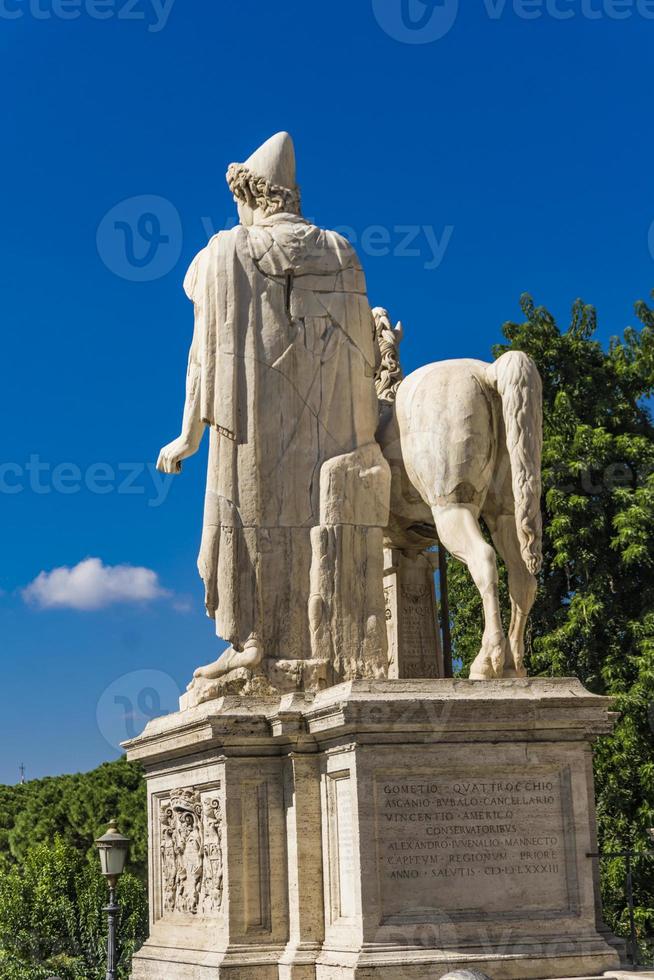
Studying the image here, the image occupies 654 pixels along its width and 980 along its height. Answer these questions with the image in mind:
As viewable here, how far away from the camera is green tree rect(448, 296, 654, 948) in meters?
25.0

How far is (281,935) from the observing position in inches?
481

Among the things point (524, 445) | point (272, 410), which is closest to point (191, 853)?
point (272, 410)

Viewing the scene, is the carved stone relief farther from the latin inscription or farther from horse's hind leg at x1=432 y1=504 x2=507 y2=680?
horse's hind leg at x1=432 y1=504 x2=507 y2=680

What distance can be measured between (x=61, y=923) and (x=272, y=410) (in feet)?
46.6

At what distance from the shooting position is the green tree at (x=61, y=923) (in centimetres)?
2280

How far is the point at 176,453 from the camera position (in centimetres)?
1423

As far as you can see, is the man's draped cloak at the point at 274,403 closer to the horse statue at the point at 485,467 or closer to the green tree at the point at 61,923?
the horse statue at the point at 485,467

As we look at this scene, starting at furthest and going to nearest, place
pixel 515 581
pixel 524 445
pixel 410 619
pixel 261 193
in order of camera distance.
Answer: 1. pixel 410 619
2. pixel 261 193
3. pixel 515 581
4. pixel 524 445

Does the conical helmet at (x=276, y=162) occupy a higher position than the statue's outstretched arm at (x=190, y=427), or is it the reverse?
the conical helmet at (x=276, y=162)

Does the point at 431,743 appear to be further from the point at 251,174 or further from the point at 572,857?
the point at 251,174

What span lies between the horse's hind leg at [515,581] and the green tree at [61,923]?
11378 mm

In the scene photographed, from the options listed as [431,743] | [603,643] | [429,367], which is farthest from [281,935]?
[603,643]

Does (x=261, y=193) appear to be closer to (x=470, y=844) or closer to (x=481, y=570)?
(x=481, y=570)

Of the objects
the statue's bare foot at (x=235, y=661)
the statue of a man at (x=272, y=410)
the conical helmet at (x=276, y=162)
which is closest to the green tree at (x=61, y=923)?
the statue's bare foot at (x=235, y=661)
